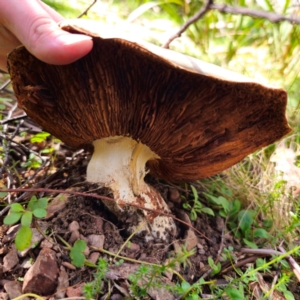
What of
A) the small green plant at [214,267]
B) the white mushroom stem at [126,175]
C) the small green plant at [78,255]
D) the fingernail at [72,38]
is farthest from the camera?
the white mushroom stem at [126,175]

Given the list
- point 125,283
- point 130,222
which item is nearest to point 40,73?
point 130,222

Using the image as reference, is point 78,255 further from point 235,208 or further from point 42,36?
point 235,208

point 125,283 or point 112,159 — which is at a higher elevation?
point 112,159

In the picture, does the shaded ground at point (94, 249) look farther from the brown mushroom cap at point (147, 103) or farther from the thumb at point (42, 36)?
the thumb at point (42, 36)

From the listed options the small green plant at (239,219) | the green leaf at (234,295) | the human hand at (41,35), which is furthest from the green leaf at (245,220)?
the human hand at (41,35)

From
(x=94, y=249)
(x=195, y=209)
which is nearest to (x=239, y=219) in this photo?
(x=195, y=209)

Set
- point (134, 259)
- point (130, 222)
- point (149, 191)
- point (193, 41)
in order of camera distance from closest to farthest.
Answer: point (134, 259) < point (130, 222) < point (149, 191) < point (193, 41)

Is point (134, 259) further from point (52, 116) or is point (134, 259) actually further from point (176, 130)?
point (52, 116)
